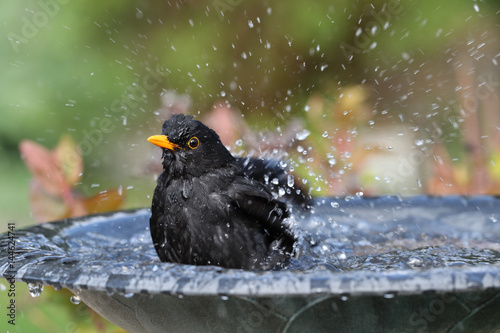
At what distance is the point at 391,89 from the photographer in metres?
4.74

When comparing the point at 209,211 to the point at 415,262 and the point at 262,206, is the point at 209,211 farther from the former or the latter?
the point at 415,262

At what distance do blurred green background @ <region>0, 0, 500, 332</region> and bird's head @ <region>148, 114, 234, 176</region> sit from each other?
5.20 feet

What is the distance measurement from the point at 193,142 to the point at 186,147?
0.11 ft

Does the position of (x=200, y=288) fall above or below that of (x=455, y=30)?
below

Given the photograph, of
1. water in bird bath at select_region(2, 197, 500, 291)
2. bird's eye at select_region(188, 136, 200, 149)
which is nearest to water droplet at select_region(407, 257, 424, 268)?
water in bird bath at select_region(2, 197, 500, 291)

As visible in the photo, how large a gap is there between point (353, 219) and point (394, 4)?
187 cm

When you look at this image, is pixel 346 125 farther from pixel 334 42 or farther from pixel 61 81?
pixel 61 81

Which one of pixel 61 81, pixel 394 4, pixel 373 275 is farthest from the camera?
pixel 61 81

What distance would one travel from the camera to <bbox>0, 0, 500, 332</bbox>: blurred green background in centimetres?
446

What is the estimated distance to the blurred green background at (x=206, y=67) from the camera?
4.46 metres

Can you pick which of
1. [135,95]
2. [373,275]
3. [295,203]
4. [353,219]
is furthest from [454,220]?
[135,95]

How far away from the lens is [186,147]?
2.61 metres

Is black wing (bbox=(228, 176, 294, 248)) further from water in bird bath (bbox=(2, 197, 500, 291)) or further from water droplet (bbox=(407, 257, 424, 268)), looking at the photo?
water droplet (bbox=(407, 257, 424, 268))

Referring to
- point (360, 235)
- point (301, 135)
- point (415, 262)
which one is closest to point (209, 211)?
point (415, 262)
